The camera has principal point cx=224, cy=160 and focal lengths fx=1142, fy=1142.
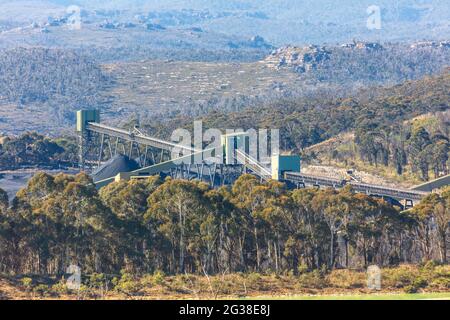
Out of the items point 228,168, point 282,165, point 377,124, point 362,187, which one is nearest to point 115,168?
point 228,168

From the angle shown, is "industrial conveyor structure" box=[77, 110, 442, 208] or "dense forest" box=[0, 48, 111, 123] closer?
"industrial conveyor structure" box=[77, 110, 442, 208]

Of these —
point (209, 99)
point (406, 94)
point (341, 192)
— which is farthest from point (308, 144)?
point (209, 99)

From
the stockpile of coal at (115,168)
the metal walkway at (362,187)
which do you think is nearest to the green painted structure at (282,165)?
the metal walkway at (362,187)

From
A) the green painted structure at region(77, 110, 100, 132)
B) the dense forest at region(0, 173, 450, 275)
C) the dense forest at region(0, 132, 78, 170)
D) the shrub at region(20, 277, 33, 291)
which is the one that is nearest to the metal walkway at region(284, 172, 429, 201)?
the dense forest at region(0, 173, 450, 275)

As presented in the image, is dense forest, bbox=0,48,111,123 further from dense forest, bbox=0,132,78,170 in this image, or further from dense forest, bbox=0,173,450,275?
dense forest, bbox=0,173,450,275

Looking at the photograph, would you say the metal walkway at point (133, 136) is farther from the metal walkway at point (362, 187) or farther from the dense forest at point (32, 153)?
the metal walkway at point (362, 187)
